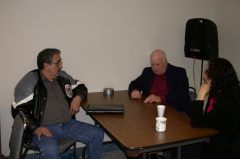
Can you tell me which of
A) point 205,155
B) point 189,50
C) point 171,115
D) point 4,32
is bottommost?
point 205,155

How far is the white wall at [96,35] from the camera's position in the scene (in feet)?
9.21

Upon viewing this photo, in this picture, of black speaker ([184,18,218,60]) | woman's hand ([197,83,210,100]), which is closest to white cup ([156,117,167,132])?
woman's hand ([197,83,210,100])

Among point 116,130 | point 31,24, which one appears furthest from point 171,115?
point 31,24

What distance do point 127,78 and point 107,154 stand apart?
3.54 feet

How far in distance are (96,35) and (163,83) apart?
1083 millimetres

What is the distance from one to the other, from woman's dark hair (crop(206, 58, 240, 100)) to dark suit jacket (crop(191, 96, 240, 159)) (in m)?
0.07

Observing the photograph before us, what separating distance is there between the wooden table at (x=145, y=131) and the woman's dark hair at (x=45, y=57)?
0.86 metres

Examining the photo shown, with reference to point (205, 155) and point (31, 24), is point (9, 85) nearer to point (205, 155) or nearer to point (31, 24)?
point (31, 24)

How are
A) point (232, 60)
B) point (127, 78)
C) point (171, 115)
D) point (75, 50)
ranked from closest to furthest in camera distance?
1. point (171, 115)
2. point (75, 50)
3. point (127, 78)
4. point (232, 60)

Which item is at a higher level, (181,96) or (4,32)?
(4,32)

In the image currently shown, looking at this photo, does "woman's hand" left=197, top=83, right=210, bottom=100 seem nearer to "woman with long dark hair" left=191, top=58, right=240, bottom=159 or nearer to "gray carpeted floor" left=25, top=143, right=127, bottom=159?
"woman with long dark hair" left=191, top=58, right=240, bottom=159

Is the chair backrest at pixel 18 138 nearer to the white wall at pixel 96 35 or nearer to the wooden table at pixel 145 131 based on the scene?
the wooden table at pixel 145 131

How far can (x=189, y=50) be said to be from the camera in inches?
140

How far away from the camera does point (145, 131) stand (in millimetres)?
1854
